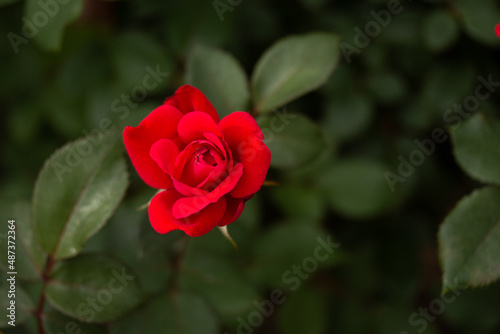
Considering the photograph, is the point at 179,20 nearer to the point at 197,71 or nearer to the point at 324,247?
the point at 197,71

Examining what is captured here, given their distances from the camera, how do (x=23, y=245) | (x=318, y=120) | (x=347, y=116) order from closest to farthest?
(x=23, y=245) < (x=347, y=116) < (x=318, y=120)

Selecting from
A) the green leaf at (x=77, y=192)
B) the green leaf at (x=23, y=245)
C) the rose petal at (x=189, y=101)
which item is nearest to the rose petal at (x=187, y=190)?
the rose petal at (x=189, y=101)

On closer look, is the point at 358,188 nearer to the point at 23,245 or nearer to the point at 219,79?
the point at 219,79

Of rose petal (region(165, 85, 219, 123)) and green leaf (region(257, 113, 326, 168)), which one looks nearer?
rose petal (region(165, 85, 219, 123))

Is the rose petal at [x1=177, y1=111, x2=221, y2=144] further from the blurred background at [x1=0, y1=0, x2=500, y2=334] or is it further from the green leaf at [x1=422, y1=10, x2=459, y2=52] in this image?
the green leaf at [x1=422, y1=10, x2=459, y2=52]

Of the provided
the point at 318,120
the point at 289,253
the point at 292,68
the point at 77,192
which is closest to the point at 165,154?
the point at 77,192

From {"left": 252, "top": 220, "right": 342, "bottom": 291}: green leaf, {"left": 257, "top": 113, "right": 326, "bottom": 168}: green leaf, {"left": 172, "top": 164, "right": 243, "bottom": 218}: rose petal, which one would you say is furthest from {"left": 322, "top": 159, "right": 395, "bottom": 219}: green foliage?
{"left": 172, "top": 164, "right": 243, "bottom": 218}: rose petal
